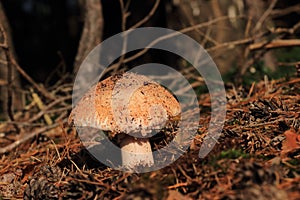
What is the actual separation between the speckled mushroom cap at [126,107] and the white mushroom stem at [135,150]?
12 centimetres

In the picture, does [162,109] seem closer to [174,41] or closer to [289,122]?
[289,122]

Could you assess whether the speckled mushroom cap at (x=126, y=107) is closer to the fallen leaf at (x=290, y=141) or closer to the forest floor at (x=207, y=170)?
the forest floor at (x=207, y=170)

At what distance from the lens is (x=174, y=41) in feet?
15.7

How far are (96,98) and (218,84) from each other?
5.53 ft

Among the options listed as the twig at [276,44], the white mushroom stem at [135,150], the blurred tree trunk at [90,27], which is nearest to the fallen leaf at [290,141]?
the white mushroom stem at [135,150]

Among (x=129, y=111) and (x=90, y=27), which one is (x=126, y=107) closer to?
(x=129, y=111)

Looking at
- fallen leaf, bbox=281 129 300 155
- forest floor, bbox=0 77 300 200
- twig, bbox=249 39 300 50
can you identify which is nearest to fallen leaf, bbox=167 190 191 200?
forest floor, bbox=0 77 300 200

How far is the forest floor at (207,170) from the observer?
1.34 m

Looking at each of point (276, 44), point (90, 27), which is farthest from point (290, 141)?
point (90, 27)

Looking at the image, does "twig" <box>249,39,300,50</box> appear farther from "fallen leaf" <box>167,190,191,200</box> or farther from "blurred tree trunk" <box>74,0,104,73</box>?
"fallen leaf" <box>167,190,191,200</box>

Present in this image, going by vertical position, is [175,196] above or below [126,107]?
below

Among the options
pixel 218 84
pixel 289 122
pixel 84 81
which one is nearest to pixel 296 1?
pixel 218 84

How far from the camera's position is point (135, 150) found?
191cm

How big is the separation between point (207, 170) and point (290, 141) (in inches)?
18.7
